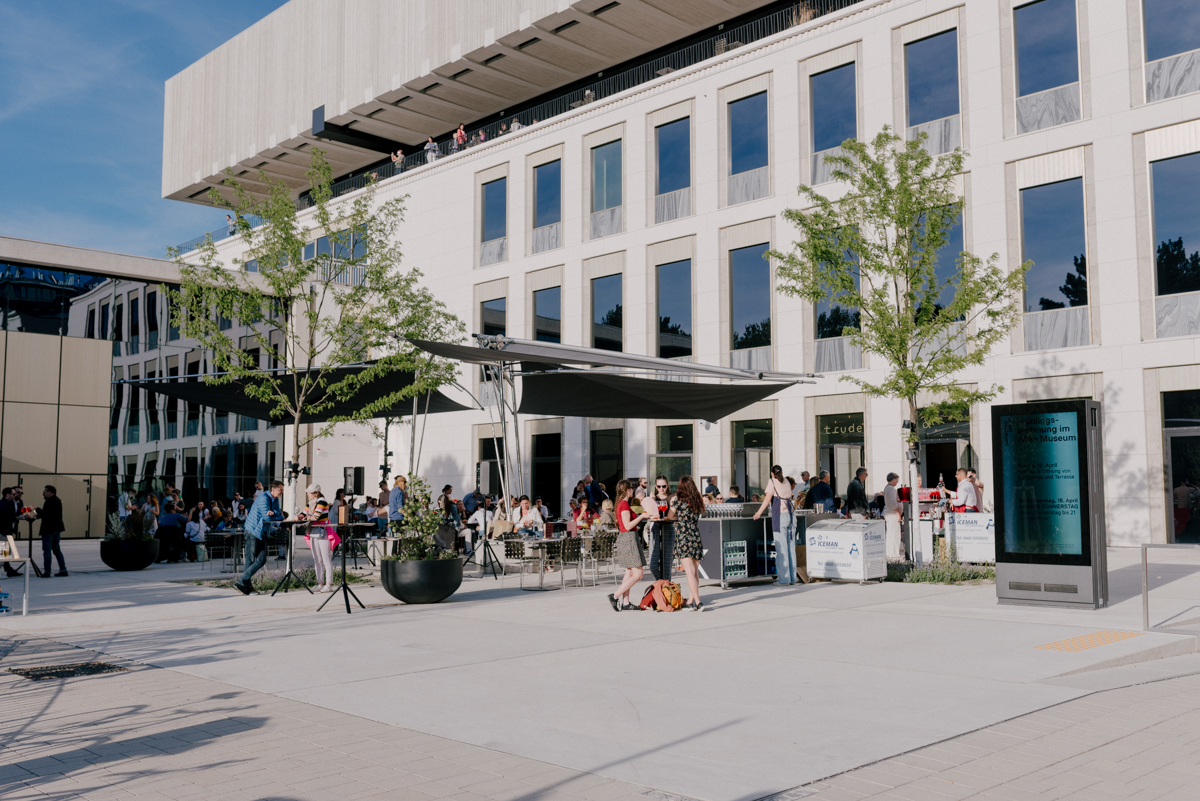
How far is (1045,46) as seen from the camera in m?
22.2

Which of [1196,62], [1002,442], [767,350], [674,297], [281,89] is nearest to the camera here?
[1002,442]

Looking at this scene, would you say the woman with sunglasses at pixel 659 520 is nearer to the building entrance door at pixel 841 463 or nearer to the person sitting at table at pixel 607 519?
the person sitting at table at pixel 607 519

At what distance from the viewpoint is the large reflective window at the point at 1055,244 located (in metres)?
21.6

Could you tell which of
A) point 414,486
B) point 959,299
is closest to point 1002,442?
point 959,299

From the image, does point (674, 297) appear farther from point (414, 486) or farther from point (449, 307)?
point (414, 486)

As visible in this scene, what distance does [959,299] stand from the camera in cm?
1650

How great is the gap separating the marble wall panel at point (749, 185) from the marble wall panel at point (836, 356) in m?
4.55

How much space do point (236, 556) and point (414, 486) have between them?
626 cm

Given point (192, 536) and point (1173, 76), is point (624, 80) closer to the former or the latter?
point (1173, 76)

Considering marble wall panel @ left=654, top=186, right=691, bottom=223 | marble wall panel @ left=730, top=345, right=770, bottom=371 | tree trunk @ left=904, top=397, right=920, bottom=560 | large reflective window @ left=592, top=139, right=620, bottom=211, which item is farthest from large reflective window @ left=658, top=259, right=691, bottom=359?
tree trunk @ left=904, top=397, right=920, bottom=560

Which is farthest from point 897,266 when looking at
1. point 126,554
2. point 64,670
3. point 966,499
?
point 126,554

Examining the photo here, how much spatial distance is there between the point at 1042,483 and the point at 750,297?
53.5 feet

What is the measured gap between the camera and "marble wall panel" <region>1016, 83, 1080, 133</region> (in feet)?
71.4

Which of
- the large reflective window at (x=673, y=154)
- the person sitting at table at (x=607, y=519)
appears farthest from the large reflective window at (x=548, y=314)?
the person sitting at table at (x=607, y=519)
